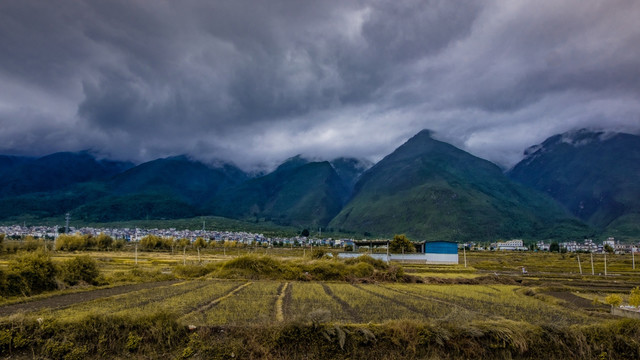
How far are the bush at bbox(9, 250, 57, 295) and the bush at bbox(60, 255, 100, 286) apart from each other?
55.8 inches

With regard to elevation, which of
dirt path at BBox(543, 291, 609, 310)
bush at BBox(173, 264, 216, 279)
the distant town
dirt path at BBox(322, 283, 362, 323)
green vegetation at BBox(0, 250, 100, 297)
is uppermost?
green vegetation at BBox(0, 250, 100, 297)

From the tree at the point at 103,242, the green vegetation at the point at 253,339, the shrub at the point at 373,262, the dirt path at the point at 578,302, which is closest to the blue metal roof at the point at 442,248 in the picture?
the shrub at the point at 373,262

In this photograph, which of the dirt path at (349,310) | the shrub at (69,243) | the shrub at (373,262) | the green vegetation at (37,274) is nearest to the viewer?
the dirt path at (349,310)

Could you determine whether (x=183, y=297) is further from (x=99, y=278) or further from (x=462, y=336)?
(x=462, y=336)

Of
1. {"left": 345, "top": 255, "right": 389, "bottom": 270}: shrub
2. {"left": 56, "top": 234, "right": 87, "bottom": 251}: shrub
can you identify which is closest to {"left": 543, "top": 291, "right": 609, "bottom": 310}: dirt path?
{"left": 345, "top": 255, "right": 389, "bottom": 270}: shrub

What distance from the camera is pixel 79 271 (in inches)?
1150

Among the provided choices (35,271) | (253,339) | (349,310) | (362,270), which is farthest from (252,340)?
(362,270)

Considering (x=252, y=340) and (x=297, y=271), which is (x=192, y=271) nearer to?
(x=297, y=271)

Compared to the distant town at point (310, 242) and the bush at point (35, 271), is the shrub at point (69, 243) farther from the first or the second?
the bush at point (35, 271)

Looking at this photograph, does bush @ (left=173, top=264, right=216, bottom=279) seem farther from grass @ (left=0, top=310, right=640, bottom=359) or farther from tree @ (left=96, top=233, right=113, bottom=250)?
tree @ (left=96, top=233, right=113, bottom=250)

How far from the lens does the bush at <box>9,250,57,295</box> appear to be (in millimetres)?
24125

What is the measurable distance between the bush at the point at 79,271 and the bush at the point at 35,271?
55.8 inches

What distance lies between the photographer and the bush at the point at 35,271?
24.1m

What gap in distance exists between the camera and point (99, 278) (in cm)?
3072
